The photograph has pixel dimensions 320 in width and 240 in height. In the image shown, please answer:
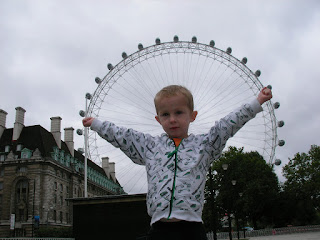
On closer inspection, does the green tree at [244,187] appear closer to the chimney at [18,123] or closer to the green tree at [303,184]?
the green tree at [303,184]

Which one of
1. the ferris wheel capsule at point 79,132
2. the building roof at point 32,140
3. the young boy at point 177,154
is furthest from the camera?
the building roof at point 32,140

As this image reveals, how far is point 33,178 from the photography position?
183 ft

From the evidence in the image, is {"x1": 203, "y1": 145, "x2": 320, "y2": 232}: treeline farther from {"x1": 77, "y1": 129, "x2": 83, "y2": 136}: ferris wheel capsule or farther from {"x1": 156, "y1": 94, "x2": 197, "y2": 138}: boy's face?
{"x1": 156, "y1": 94, "x2": 197, "y2": 138}: boy's face

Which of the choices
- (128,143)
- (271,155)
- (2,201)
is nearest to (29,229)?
(2,201)

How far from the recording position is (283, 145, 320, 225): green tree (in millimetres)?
52375

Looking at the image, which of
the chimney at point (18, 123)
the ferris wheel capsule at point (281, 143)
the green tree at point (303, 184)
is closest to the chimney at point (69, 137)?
the chimney at point (18, 123)

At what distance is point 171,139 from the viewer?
3090mm

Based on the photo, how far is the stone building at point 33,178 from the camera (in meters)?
54.0

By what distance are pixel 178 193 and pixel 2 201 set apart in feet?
200

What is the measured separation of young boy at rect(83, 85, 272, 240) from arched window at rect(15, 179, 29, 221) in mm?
57007

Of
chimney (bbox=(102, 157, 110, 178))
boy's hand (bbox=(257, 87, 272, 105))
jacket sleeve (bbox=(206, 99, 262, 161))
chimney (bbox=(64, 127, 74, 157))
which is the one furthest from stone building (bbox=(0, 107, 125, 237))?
boy's hand (bbox=(257, 87, 272, 105))

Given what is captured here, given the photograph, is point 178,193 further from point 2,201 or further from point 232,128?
point 2,201

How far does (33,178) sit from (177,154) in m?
57.8

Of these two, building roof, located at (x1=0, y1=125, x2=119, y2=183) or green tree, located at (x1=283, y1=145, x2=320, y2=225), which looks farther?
building roof, located at (x1=0, y1=125, x2=119, y2=183)
